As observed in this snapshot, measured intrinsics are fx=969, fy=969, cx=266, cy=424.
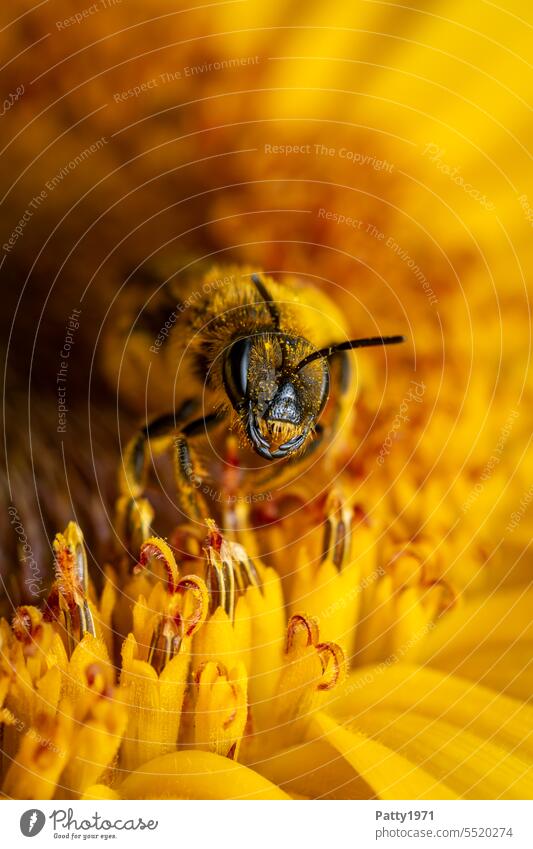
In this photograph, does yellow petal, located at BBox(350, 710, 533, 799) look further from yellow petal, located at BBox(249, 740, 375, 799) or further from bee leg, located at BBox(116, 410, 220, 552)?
bee leg, located at BBox(116, 410, 220, 552)

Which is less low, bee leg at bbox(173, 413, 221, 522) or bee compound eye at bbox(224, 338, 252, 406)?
bee compound eye at bbox(224, 338, 252, 406)

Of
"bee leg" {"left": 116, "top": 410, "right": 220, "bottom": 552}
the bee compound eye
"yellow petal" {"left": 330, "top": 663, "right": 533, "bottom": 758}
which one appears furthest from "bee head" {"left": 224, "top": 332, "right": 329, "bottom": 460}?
Result: "yellow petal" {"left": 330, "top": 663, "right": 533, "bottom": 758}

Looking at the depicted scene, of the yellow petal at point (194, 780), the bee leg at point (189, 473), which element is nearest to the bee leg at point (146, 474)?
the bee leg at point (189, 473)

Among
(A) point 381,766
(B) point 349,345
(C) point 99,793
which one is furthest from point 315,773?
(B) point 349,345

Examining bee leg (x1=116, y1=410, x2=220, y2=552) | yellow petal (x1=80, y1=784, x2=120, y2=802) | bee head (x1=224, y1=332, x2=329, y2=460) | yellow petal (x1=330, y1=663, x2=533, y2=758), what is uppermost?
bee head (x1=224, y1=332, x2=329, y2=460)
